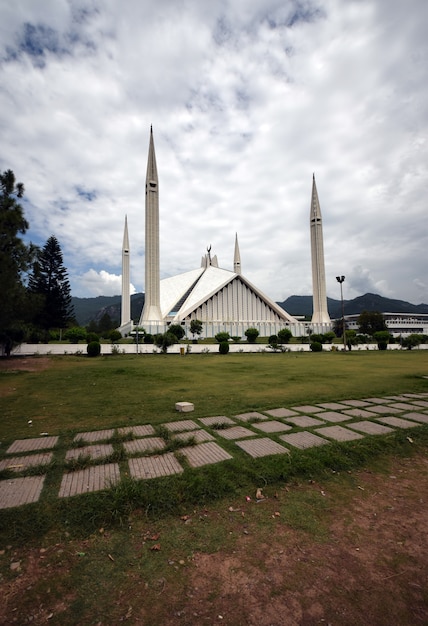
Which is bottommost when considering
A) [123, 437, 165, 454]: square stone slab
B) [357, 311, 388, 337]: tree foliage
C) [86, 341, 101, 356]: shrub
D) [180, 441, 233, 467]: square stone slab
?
[180, 441, 233, 467]: square stone slab

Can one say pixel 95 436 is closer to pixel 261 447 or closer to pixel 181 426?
pixel 181 426

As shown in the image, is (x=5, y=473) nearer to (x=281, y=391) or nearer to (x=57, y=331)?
(x=281, y=391)

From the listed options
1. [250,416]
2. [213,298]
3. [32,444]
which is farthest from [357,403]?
[213,298]

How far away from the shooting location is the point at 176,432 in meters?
3.34

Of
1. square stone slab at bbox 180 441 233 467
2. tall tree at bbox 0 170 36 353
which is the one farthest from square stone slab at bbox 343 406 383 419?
tall tree at bbox 0 170 36 353

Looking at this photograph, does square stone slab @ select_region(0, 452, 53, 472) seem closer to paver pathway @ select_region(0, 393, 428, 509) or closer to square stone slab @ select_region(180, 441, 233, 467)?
paver pathway @ select_region(0, 393, 428, 509)

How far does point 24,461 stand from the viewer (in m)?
2.62

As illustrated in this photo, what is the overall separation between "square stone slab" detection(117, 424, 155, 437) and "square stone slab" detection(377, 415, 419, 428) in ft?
8.97

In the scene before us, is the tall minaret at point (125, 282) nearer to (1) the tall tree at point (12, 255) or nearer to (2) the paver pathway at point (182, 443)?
(1) the tall tree at point (12, 255)

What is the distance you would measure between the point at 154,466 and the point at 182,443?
469 mm

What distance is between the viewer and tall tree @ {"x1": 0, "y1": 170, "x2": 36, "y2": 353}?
10.1m

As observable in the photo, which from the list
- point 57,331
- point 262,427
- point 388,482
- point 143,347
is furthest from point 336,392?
point 57,331

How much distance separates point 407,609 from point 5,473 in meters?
2.59

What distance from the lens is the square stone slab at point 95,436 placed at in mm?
3129
